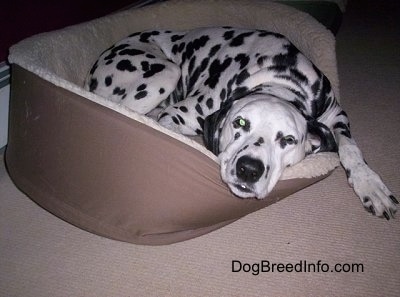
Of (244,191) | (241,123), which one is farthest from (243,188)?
(241,123)

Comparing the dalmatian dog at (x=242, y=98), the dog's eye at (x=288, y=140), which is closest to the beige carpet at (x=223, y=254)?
the dalmatian dog at (x=242, y=98)

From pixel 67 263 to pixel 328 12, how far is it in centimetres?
408

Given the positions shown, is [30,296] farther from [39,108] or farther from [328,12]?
[328,12]

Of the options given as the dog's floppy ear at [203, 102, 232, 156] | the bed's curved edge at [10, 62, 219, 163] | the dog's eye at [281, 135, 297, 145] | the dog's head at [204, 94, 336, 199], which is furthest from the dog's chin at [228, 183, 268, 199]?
the dog's floppy ear at [203, 102, 232, 156]

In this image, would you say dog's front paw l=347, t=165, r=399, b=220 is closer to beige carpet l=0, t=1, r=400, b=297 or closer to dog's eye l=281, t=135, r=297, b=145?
beige carpet l=0, t=1, r=400, b=297

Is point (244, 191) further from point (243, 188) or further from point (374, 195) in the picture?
point (374, 195)

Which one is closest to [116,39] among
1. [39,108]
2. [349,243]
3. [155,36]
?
[155,36]

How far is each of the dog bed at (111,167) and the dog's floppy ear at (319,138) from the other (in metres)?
0.18

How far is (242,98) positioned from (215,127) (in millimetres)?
254

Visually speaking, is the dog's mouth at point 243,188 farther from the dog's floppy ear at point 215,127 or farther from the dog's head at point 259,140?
the dog's floppy ear at point 215,127

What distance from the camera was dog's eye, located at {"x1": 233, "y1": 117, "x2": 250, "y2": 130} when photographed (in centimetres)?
204

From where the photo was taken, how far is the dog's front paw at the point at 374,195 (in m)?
2.29

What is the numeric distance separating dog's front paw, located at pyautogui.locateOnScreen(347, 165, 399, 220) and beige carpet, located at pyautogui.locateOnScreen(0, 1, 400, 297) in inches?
4.3

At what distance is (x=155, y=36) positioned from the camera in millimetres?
3275
